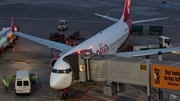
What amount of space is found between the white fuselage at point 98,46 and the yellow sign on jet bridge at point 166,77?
36.2 feet

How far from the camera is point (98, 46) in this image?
5316 cm

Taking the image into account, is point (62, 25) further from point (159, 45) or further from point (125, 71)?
point (125, 71)

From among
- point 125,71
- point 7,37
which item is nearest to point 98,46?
point 125,71

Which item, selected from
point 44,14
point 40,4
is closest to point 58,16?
point 44,14

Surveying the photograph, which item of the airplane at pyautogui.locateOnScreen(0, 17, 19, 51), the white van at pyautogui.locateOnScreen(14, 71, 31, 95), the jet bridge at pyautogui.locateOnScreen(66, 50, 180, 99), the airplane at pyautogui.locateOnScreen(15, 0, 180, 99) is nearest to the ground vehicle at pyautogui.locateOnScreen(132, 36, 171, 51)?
the airplane at pyautogui.locateOnScreen(15, 0, 180, 99)

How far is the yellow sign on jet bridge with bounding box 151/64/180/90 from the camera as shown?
3466 cm

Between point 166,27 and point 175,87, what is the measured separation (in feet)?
169

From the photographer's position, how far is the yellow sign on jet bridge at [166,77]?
34656 mm

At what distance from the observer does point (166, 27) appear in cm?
8525

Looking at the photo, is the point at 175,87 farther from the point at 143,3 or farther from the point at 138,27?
the point at 143,3

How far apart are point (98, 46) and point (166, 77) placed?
19103 millimetres

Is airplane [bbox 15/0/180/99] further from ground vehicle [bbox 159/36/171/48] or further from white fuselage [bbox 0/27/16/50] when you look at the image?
white fuselage [bbox 0/27/16/50]

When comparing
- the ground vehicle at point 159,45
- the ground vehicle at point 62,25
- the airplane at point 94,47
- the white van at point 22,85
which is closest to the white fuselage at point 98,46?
the airplane at point 94,47

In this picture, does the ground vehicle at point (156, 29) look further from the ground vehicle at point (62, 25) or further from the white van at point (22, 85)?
the white van at point (22, 85)
